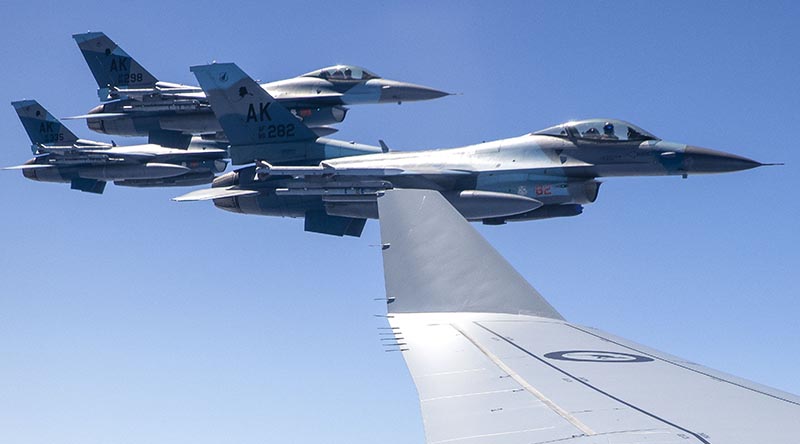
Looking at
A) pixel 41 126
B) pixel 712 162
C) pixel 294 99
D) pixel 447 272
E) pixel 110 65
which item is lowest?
pixel 447 272

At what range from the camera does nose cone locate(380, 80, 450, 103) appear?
43.3 meters

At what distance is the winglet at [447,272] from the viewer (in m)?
9.82

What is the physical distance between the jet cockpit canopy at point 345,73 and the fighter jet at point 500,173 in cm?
1153

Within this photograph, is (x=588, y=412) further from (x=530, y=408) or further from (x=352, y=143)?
(x=352, y=143)

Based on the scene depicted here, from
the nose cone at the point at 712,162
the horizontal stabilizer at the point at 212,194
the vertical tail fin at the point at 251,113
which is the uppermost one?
the vertical tail fin at the point at 251,113

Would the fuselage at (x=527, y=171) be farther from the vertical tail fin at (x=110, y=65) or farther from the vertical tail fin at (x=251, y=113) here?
the vertical tail fin at (x=110, y=65)

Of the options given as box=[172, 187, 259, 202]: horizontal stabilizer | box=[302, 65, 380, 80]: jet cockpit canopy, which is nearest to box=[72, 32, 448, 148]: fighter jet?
box=[302, 65, 380, 80]: jet cockpit canopy

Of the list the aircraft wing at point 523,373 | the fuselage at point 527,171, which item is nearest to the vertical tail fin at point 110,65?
the fuselage at point 527,171

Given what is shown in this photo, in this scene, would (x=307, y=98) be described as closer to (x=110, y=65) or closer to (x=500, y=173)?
(x=110, y=65)

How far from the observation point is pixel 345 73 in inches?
1704

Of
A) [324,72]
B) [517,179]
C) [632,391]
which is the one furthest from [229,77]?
[632,391]

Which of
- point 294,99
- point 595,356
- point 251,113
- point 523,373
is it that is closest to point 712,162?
point 251,113

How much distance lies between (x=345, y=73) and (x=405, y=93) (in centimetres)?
297

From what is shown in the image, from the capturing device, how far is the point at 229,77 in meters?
35.8
